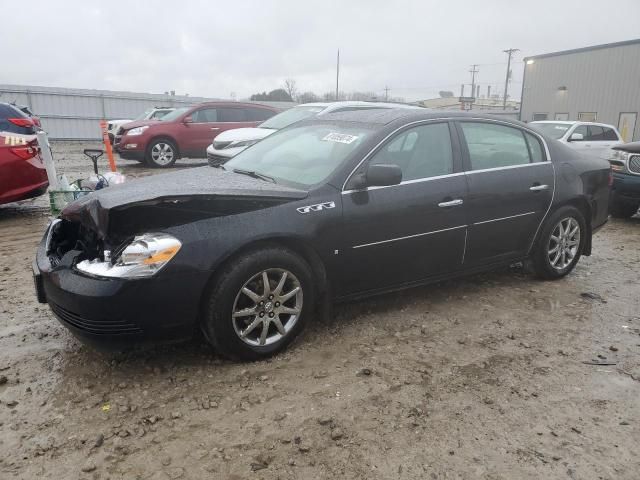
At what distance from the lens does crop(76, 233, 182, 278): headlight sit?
2861 millimetres

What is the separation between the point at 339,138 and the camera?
3988 millimetres

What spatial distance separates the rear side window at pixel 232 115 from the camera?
1343cm

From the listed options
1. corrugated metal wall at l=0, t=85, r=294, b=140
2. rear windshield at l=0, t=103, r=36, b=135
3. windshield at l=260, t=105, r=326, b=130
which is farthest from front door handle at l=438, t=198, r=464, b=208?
corrugated metal wall at l=0, t=85, r=294, b=140

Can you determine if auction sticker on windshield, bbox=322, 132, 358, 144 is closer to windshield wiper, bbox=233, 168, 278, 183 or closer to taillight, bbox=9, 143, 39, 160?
windshield wiper, bbox=233, 168, 278, 183

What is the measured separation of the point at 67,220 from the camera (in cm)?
349

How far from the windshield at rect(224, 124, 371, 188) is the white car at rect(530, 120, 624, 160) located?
8762 mm

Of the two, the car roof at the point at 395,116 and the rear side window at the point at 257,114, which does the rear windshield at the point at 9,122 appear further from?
the rear side window at the point at 257,114

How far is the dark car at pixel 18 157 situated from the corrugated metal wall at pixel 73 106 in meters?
15.7

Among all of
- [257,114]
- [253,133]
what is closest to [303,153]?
[253,133]

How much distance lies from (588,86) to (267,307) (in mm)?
27217

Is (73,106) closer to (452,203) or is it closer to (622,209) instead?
(622,209)

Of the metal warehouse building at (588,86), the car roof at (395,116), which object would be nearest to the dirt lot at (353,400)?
the car roof at (395,116)

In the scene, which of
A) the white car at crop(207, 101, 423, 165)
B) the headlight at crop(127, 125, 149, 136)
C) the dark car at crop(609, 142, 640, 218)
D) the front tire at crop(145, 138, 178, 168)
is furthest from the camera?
the front tire at crop(145, 138, 178, 168)

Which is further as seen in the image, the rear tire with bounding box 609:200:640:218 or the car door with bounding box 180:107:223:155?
the car door with bounding box 180:107:223:155
